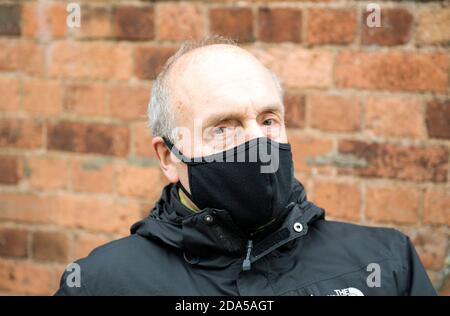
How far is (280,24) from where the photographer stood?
9.65 ft

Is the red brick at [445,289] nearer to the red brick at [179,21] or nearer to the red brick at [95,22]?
the red brick at [179,21]

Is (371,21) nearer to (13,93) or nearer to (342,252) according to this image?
(342,252)

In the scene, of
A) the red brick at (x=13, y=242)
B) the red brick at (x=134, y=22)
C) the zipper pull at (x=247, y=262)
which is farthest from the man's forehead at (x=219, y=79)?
the red brick at (x=13, y=242)

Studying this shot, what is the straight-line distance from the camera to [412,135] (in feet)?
9.26

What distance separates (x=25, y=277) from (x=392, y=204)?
6.33 feet

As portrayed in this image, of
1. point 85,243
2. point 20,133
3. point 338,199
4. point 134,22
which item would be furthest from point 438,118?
point 20,133

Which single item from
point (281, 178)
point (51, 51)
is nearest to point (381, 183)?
point (281, 178)

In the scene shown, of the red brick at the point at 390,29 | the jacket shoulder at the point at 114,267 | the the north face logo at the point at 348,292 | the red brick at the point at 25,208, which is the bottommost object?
the red brick at the point at 25,208

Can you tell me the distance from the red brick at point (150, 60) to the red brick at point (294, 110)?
0.61m

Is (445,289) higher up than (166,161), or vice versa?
(166,161)

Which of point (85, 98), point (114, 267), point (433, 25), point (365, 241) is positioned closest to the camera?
point (114, 267)

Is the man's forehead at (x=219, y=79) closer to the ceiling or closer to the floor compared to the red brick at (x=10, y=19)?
closer to the floor

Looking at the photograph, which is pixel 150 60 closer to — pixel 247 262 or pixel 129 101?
pixel 129 101

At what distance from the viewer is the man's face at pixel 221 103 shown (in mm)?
2242
